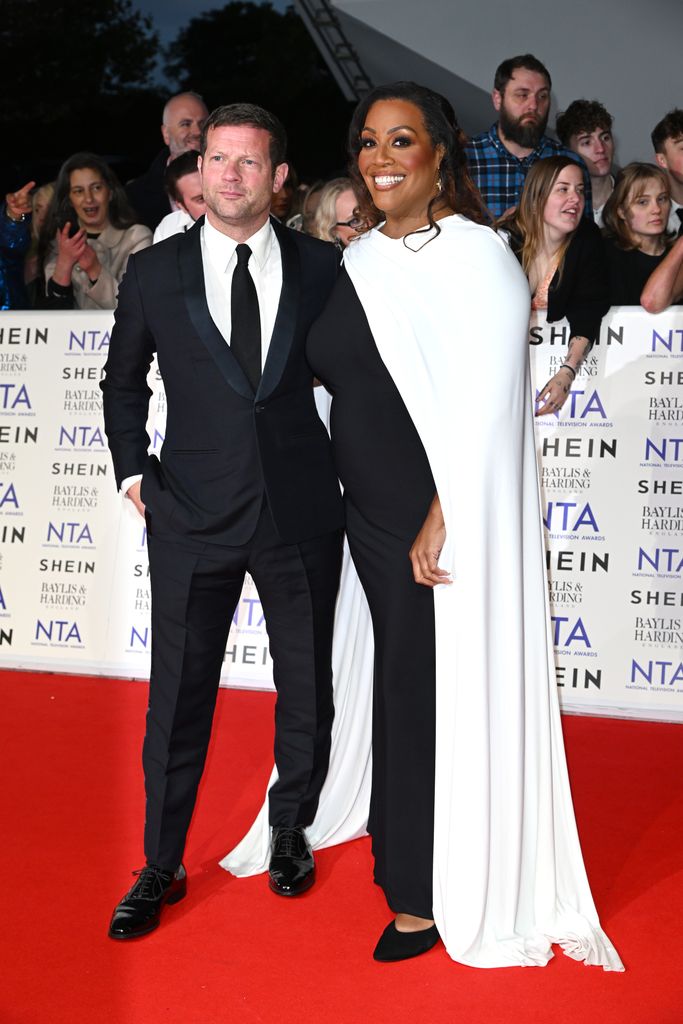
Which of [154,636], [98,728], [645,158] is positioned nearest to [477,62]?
[645,158]

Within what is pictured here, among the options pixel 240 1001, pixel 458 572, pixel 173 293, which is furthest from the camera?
pixel 173 293

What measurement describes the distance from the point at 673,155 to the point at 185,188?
215 centimetres

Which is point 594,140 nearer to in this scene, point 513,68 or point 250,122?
point 513,68

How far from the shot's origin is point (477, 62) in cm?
911

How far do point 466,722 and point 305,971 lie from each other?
64 cm

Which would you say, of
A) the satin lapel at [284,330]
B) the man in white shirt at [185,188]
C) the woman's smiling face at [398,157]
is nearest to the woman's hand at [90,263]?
the man in white shirt at [185,188]

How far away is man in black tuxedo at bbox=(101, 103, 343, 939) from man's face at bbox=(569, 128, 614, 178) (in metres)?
3.10

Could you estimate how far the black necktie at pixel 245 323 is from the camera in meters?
2.67

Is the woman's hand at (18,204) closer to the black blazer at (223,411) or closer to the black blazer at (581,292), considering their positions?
the black blazer at (581,292)

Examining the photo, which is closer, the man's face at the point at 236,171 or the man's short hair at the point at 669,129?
the man's face at the point at 236,171

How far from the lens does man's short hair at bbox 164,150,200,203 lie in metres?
4.85

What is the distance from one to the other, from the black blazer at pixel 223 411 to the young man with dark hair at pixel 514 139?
8.47 ft

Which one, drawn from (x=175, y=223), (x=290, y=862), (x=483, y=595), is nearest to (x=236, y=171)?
(x=483, y=595)

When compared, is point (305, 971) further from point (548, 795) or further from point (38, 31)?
point (38, 31)
